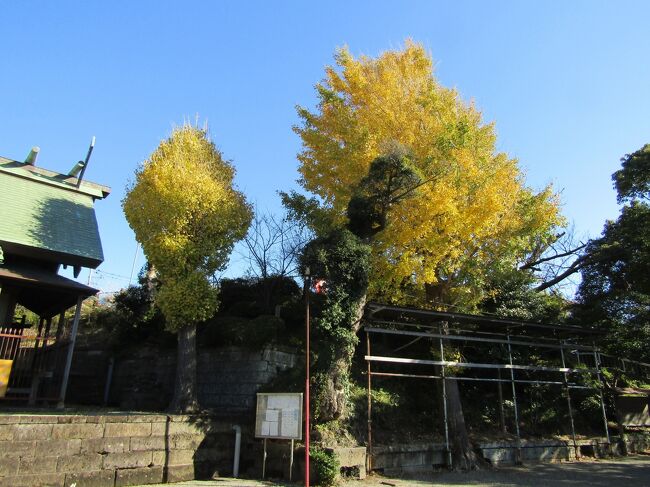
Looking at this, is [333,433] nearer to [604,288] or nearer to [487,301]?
[487,301]

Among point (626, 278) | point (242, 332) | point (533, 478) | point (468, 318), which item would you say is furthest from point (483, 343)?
point (242, 332)

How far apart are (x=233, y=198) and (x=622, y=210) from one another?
15.6 meters

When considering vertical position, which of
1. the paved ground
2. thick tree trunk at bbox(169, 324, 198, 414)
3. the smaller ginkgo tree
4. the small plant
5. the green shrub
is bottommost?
the paved ground

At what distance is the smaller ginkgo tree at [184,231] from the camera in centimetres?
1178

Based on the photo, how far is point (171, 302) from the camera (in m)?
11.8

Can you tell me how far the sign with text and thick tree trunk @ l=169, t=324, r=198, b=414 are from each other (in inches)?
89.6

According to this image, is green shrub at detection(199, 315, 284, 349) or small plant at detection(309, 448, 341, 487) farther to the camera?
green shrub at detection(199, 315, 284, 349)

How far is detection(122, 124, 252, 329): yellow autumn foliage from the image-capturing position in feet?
39.0

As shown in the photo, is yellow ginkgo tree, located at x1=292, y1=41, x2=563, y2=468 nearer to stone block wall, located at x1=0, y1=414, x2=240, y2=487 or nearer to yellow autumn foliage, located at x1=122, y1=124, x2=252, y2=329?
yellow autumn foliage, located at x1=122, y1=124, x2=252, y2=329

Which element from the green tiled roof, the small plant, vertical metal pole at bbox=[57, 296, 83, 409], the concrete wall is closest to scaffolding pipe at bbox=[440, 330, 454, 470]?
the small plant

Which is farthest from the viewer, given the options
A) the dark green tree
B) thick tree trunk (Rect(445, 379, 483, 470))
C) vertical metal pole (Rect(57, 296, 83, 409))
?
the dark green tree

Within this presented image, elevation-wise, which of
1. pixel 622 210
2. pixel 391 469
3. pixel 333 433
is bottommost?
pixel 391 469

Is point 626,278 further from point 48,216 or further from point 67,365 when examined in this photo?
point 48,216

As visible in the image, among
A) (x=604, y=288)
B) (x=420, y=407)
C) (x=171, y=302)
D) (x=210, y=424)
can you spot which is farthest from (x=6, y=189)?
(x=604, y=288)
